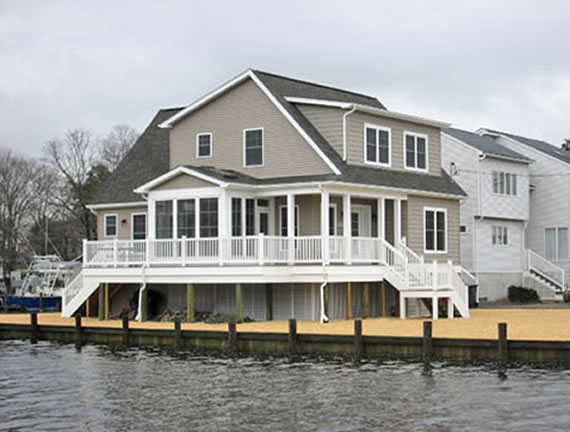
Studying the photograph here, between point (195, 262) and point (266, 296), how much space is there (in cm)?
297

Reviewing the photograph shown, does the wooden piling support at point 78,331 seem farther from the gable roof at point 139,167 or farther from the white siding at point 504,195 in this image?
the white siding at point 504,195

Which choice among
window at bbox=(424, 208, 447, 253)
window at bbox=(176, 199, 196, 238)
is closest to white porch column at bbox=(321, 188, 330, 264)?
window at bbox=(176, 199, 196, 238)

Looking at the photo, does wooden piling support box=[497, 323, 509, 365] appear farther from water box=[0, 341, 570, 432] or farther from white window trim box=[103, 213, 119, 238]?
white window trim box=[103, 213, 119, 238]

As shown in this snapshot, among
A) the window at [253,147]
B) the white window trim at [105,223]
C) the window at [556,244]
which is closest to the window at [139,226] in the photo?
the white window trim at [105,223]

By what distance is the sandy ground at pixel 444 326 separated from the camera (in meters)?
30.0

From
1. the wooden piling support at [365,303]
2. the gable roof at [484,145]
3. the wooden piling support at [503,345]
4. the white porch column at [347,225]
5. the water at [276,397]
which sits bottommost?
the water at [276,397]

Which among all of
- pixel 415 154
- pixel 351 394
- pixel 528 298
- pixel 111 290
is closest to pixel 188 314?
pixel 111 290

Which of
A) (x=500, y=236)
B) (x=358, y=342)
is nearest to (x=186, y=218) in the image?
(x=358, y=342)

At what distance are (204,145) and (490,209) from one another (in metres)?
18.0

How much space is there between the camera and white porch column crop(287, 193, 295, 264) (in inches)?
1404

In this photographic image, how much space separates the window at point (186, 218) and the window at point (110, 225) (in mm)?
7118

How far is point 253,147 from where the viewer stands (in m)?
38.4

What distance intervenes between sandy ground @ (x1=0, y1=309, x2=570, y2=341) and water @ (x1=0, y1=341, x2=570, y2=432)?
3444 millimetres

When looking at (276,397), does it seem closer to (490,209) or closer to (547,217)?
(490,209)
